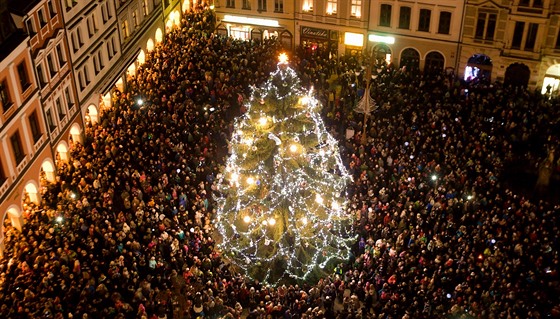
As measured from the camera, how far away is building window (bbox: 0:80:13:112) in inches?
1394

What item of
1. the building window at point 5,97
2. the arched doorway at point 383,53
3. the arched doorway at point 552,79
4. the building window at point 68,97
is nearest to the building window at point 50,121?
the building window at point 68,97

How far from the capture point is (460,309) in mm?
31766

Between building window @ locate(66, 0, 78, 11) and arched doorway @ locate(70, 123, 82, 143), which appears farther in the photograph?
arched doorway @ locate(70, 123, 82, 143)

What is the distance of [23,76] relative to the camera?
1491 inches

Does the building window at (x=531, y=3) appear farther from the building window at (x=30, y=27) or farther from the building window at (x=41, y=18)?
the building window at (x=30, y=27)

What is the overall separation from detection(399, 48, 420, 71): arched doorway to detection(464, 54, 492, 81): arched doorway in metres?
3.79

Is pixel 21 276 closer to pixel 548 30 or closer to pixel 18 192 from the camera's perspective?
pixel 18 192

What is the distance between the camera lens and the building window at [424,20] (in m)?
52.4

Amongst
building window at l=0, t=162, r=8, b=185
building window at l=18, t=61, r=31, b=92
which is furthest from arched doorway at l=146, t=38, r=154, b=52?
building window at l=0, t=162, r=8, b=185

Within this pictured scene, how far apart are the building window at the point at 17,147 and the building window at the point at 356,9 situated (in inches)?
1096

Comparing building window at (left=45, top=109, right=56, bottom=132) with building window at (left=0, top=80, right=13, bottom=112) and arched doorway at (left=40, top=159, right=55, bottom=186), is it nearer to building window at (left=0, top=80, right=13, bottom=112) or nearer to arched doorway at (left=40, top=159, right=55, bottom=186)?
arched doorway at (left=40, top=159, right=55, bottom=186)

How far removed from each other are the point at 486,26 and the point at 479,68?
11.1 ft

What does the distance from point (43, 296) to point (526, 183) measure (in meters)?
27.3

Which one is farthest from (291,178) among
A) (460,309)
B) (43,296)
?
(43,296)
